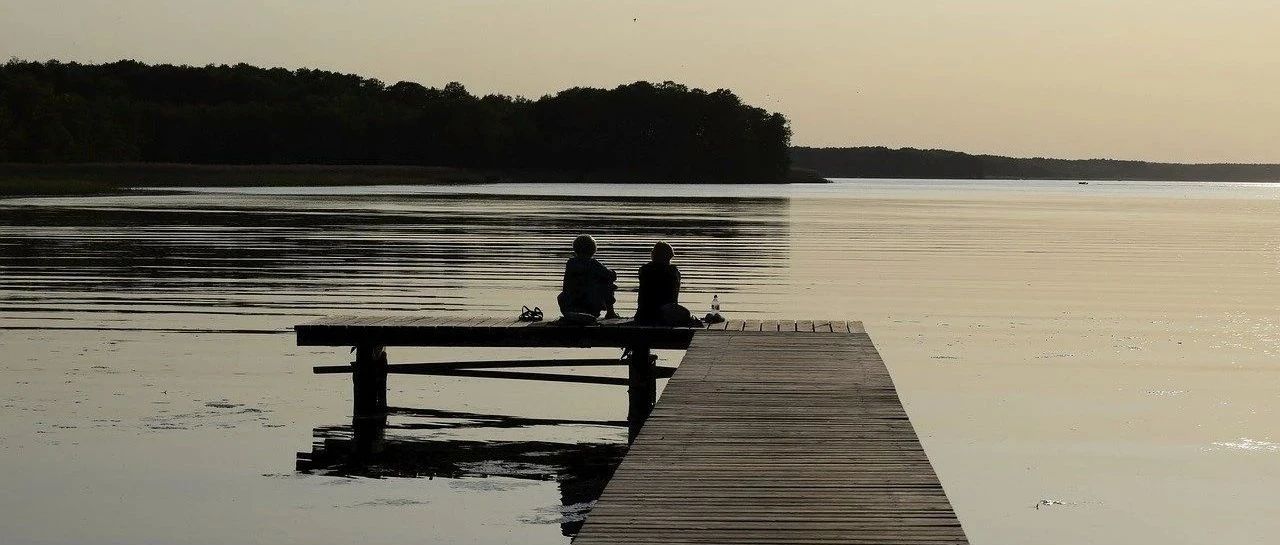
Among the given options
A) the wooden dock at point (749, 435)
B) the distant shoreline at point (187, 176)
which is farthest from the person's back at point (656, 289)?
the distant shoreline at point (187, 176)

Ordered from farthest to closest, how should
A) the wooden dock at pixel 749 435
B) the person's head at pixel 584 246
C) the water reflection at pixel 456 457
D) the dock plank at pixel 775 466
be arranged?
the person's head at pixel 584 246
the water reflection at pixel 456 457
the wooden dock at pixel 749 435
the dock plank at pixel 775 466

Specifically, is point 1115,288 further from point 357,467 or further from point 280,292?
point 357,467

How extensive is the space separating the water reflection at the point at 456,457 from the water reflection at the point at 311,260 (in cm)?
909

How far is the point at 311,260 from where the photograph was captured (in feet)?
130

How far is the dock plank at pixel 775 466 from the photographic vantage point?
8469mm

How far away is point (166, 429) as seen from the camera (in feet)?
51.3

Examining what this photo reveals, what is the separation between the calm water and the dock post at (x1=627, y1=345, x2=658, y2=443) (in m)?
0.47

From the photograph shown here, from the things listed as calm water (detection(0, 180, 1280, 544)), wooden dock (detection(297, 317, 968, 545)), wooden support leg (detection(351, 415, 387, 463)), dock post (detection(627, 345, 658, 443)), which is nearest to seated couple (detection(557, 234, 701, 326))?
wooden dock (detection(297, 317, 968, 545))

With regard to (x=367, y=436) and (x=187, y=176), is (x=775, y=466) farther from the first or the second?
(x=187, y=176)

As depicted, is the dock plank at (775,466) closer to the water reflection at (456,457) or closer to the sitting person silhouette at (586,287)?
the water reflection at (456,457)

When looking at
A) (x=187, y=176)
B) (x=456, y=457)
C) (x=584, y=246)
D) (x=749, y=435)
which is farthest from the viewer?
(x=187, y=176)

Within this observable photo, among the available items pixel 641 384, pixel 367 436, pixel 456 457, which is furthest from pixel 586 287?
pixel 456 457

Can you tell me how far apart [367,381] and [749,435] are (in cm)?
708

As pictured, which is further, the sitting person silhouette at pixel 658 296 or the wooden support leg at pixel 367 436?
the sitting person silhouette at pixel 658 296
